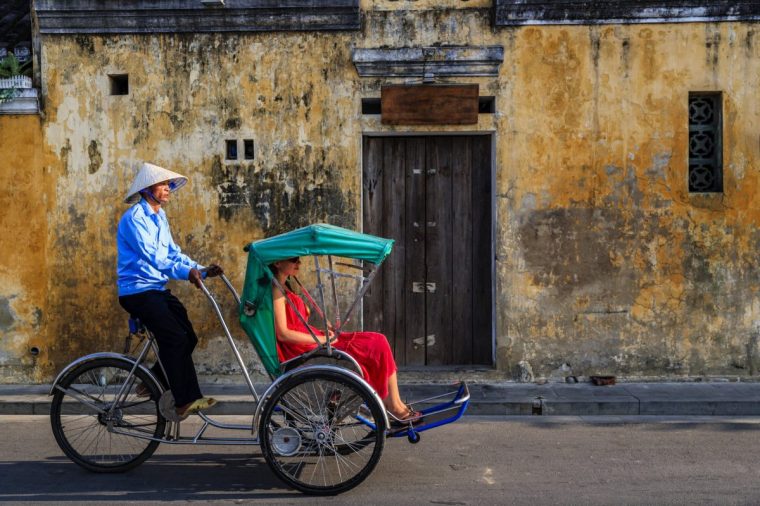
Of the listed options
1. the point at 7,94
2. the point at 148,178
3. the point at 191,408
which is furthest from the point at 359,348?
the point at 7,94

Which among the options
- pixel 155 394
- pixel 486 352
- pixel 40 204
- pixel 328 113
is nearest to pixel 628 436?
pixel 486 352

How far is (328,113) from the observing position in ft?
31.2

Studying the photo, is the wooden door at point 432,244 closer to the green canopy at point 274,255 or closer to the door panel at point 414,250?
the door panel at point 414,250

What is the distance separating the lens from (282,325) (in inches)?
223

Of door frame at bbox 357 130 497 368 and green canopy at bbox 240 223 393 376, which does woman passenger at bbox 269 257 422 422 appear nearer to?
green canopy at bbox 240 223 393 376

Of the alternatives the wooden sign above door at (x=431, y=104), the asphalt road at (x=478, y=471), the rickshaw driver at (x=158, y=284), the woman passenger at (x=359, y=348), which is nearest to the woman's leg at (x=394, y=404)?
the woman passenger at (x=359, y=348)

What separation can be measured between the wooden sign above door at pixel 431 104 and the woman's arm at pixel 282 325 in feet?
13.6

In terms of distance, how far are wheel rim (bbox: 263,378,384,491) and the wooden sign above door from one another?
459 centimetres

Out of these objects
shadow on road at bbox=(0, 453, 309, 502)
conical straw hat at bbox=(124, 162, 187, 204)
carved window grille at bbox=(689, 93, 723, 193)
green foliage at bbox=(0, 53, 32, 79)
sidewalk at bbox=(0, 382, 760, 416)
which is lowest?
sidewalk at bbox=(0, 382, 760, 416)

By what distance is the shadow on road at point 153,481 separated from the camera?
213 inches

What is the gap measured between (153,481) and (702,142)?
6980 millimetres

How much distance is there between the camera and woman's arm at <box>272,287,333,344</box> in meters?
5.66

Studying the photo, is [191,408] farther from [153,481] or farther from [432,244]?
[432,244]

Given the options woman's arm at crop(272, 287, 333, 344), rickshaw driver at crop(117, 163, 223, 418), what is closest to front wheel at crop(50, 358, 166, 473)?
rickshaw driver at crop(117, 163, 223, 418)
